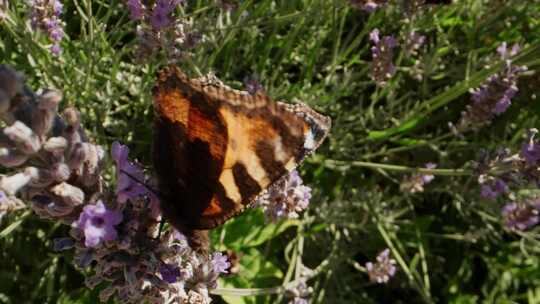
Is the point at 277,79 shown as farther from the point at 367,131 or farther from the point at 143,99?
the point at 143,99

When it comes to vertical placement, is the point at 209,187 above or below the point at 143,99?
above

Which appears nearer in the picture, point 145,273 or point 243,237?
point 145,273

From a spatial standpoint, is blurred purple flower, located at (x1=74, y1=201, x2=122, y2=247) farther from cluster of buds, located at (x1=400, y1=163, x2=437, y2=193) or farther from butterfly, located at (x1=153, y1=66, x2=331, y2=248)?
cluster of buds, located at (x1=400, y1=163, x2=437, y2=193)

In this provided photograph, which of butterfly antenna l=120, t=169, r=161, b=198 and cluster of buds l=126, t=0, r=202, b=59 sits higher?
cluster of buds l=126, t=0, r=202, b=59

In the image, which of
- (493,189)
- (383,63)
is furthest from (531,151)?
(383,63)

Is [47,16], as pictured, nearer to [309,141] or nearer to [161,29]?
[161,29]

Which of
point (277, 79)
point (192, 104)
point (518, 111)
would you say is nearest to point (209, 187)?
point (192, 104)

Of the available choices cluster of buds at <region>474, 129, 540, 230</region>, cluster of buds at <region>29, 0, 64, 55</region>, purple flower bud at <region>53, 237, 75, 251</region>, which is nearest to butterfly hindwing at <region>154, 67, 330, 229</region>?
purple flower bud at <region>53, 237, 75, 251</region>
